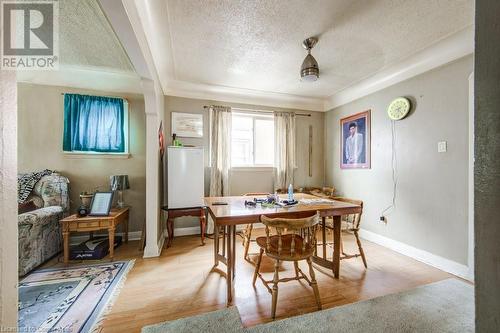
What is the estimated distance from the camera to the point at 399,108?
292cm

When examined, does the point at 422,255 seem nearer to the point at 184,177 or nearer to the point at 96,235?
the point at 184,177

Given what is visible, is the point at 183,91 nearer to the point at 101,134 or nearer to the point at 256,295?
the point at 101,134

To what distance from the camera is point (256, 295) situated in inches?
75.8

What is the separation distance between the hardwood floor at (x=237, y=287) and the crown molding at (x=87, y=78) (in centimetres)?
257

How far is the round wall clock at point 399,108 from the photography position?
282cm

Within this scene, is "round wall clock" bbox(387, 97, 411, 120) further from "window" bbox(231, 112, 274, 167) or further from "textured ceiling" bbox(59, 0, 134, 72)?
"textured ceiling" bbox(59, 0, 134, 72)

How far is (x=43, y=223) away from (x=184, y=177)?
1.71m

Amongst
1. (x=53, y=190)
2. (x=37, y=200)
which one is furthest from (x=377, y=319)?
(x=37, y=200)

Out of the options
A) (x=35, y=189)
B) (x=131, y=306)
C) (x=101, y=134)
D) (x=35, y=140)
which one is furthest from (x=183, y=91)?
(x=131, y=306)

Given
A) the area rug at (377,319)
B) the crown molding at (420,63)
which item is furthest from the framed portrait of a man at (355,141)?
the area rug at (377,319)

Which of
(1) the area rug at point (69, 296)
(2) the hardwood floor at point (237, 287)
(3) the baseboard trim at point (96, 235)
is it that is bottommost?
(2) the hardwood floor at point (237, 287)

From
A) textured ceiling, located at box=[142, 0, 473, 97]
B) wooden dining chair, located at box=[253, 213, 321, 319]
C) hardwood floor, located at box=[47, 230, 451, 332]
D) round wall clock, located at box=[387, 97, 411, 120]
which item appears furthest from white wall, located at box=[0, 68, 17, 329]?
round wall clock, located at box=[387, 97, 411, 120]

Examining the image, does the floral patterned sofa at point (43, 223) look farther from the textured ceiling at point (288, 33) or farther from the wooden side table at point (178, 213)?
the textured ceiling at point (288, 33)

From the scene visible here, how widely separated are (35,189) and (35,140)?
0.78 metres
